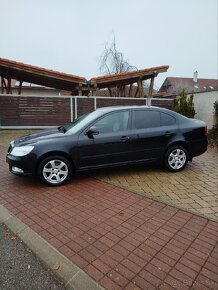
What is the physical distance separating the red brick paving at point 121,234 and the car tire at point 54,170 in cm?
17

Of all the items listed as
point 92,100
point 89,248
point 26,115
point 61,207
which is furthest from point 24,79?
point 89,248

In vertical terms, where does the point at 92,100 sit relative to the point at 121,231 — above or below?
above

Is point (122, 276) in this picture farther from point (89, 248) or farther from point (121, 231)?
point (121, 231)

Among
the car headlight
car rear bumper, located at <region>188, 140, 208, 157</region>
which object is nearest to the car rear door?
car rear bumper, located at <region>188, 140, 208, 157</region>

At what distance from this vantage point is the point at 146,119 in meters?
5.51

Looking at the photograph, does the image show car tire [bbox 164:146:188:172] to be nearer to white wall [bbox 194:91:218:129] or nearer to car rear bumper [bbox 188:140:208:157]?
car rear bumper [bbox 188:140:208:157]

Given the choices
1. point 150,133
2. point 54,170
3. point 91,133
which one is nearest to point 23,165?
point 54,170

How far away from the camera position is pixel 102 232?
10.5 feet

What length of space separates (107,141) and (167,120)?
1.60 meters

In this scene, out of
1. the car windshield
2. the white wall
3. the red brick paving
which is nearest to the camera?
the red brick paving

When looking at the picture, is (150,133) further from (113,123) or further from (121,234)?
(121,234)

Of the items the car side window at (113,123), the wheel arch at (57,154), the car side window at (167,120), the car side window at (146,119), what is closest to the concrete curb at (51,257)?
the wheel arch at (57,154)

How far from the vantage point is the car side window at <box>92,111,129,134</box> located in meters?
5.09

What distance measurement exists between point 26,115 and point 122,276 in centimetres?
1117
